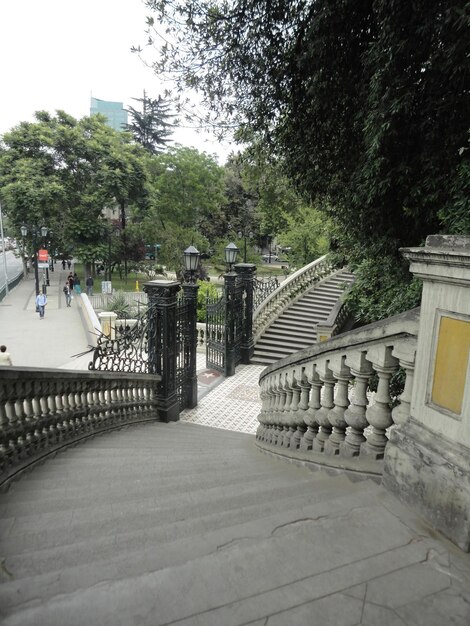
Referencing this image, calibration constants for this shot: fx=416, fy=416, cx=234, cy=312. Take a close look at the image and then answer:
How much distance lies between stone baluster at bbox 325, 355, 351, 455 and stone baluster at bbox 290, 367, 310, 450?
24.1 inches

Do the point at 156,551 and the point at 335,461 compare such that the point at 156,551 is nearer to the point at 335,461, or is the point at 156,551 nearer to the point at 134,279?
the point at 335,461

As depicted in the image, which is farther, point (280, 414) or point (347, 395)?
point (280, 414)

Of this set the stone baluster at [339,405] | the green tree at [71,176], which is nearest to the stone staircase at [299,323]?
the stone baluster at [339,405]

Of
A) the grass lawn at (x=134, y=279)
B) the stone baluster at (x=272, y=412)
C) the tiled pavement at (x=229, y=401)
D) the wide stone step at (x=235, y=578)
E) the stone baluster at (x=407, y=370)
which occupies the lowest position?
the tiled pavement at (x=229, y=401)

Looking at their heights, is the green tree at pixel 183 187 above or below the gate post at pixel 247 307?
above

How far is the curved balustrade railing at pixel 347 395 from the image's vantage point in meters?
2.41

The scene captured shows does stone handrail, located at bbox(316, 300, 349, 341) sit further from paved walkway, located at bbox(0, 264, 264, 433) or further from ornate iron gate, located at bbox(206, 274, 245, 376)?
ornate iron gate, located at bbox(206, 274, 245, 376)

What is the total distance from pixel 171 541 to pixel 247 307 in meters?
11.5

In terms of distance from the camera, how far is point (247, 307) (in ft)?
44.3

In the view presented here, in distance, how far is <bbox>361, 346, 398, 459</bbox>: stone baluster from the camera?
8.22 ft

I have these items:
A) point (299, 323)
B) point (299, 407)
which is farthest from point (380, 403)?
point (299, 323)

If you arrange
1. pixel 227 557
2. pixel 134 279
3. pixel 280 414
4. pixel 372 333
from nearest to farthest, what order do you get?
pixel 227 557
pixel 372 333
pixel 280 414
pixel 134 279

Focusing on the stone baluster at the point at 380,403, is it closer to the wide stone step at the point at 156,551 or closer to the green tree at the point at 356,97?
the wide stone step at the point at 156,551

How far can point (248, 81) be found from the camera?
626 cm
